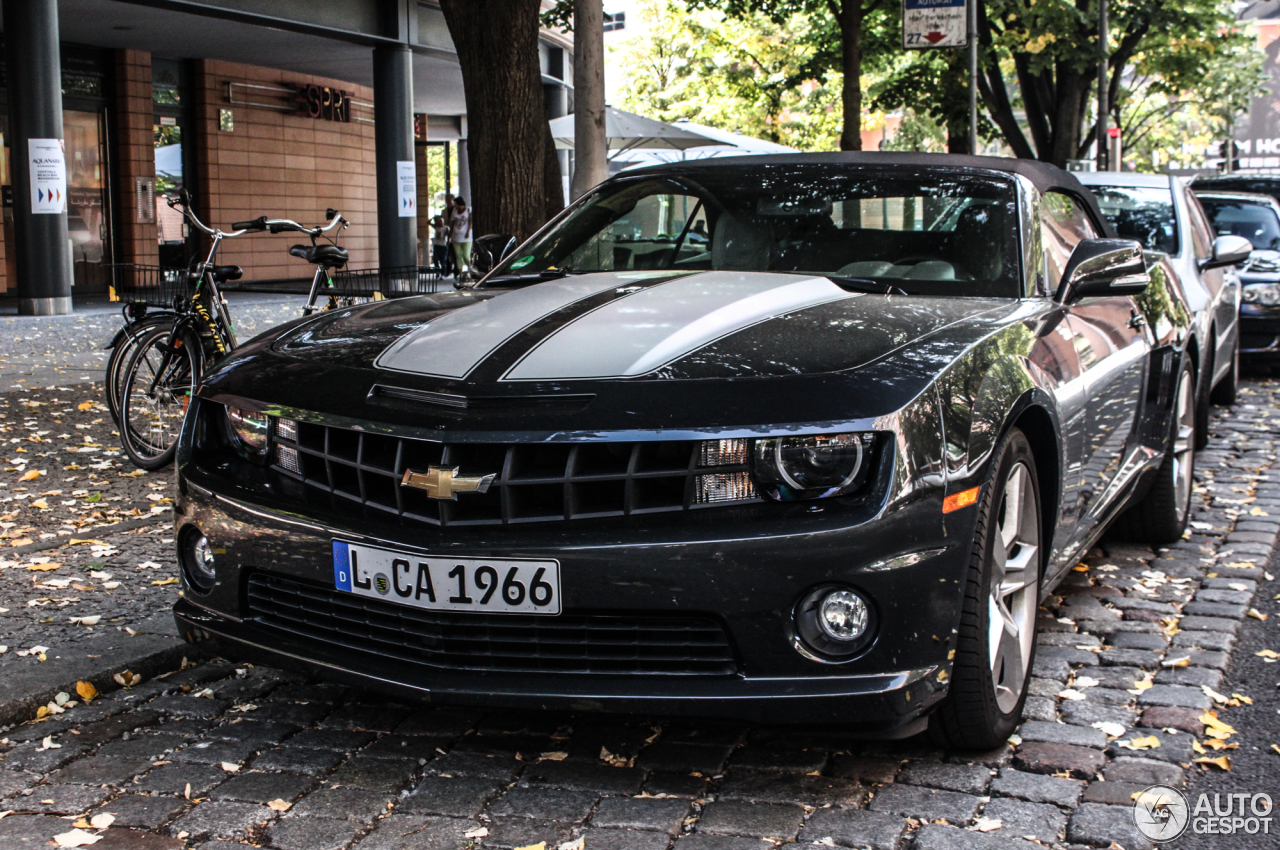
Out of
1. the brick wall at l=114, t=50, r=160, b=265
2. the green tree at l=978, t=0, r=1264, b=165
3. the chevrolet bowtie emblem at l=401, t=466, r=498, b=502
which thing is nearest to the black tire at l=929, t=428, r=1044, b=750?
the chevrolet bowtie emblem at l=401, t=466, r=498, b=502

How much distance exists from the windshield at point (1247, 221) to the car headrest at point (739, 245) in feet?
30.0

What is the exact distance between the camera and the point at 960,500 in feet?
9.50

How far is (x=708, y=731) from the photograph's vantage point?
3480 millimetres

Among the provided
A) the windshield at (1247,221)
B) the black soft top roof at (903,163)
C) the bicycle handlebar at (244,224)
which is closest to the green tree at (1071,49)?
the windshield at (1247,221)

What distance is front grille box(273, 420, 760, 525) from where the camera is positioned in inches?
111

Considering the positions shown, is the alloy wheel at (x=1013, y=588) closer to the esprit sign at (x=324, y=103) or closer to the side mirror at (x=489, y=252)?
the side mirror at (x=489, y=252)

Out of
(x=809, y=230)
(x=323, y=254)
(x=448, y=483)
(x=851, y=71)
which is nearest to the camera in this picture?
(x=448, y=483)

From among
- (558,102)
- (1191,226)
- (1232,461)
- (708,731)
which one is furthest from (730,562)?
(558,102)

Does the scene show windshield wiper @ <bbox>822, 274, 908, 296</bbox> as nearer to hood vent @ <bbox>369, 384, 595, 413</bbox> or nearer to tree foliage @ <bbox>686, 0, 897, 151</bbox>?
hood vent @ <bbox>369, 384, 595, 413</bbox>

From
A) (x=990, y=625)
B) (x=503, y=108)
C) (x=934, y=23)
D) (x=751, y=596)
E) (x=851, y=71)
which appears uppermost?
(x=851, y=71)

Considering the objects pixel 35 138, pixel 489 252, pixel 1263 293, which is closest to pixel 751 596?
pixel 489 252

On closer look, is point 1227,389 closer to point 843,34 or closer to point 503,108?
point 503,108

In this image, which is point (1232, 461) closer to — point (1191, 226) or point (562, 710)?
point (1191, 226)

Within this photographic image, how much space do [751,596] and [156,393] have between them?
185 inches
